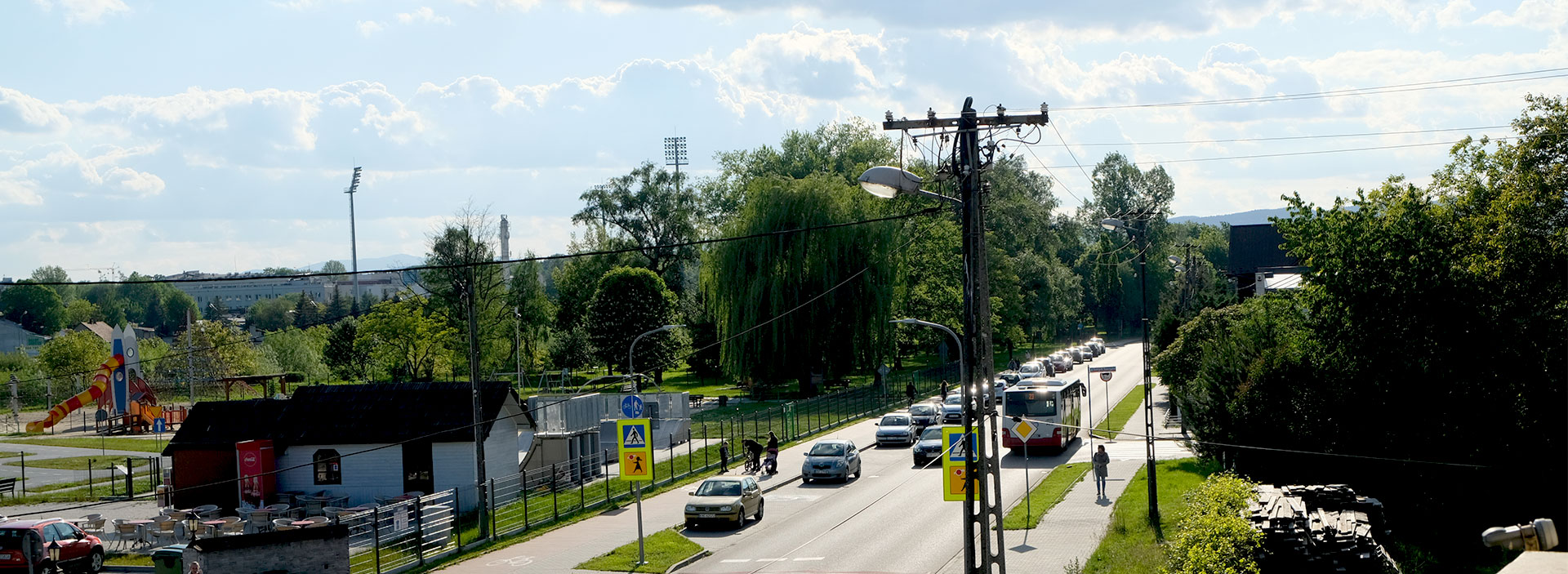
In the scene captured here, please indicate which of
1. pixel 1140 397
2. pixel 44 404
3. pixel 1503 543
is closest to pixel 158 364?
pixel 44 404

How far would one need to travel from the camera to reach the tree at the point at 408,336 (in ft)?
238

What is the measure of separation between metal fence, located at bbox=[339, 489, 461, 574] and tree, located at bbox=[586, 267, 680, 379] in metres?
45.4

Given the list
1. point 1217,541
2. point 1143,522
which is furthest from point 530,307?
point 1217,541

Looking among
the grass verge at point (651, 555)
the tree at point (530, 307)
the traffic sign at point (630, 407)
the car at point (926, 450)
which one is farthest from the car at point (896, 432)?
the tree at point (530, 307)

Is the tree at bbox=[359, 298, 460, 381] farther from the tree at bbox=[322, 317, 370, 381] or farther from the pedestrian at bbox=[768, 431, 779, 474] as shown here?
the pedestrian at bbox=[768, 431, 779, 474]

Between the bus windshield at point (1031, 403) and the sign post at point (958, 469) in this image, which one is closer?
the sign post at point (958, 469)

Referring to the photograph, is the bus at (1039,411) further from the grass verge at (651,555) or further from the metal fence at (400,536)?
the metal fence at (400,536)

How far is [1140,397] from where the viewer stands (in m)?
60.3

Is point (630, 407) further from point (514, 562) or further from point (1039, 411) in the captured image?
point (1039, 411)

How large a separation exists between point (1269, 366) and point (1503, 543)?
67.0 feet

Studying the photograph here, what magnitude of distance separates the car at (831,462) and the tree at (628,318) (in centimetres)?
3729

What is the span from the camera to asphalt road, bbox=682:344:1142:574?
24094mm

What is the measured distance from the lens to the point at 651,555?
24.8 m

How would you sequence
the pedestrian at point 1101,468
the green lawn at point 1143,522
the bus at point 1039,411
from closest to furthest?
the green lawn at point 1143,522 → the pedestrian at point 1101,468 → the bus at point 1039,411
